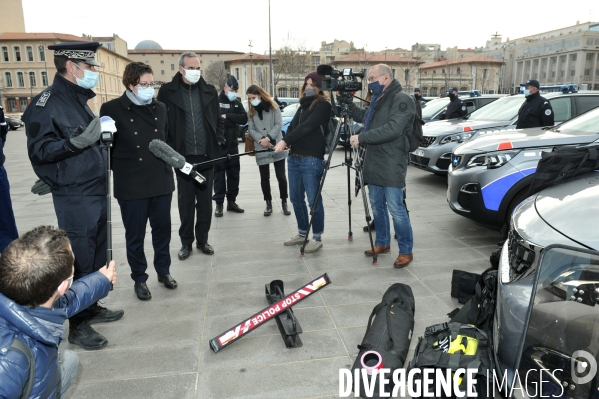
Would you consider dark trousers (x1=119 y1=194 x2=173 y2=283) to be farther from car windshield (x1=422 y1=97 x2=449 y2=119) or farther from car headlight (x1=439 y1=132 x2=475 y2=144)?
car windshield (x1=422 y1=97 x2=449 y2=119)

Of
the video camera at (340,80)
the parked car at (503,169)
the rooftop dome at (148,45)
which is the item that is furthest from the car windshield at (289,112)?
the rooftop dome at (148,45)

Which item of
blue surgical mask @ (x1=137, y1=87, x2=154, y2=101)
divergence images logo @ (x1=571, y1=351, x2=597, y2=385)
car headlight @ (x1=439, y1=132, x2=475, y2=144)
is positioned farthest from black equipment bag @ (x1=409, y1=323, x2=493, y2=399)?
car headlight @ (x1=439, y1=132, x2=475, y2=144)

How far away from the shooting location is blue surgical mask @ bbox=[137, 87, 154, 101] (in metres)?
3.66

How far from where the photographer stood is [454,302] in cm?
365

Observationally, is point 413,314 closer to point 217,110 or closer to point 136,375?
point 136,375

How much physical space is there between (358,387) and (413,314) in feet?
2.95

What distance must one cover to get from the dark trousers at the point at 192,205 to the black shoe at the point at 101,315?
145 cm

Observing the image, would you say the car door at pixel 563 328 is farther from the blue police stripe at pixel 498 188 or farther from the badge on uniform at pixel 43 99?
the blue police stripe at pixel 498 188

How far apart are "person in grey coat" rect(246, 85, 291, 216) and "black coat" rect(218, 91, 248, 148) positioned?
6.3 inches

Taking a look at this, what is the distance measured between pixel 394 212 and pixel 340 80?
1.43 m

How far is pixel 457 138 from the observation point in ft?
27.8

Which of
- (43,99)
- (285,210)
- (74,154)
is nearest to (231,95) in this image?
(285,210)

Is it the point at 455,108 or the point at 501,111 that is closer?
the point at 501,111

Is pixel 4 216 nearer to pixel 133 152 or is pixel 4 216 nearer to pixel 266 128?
pixel 133 152
